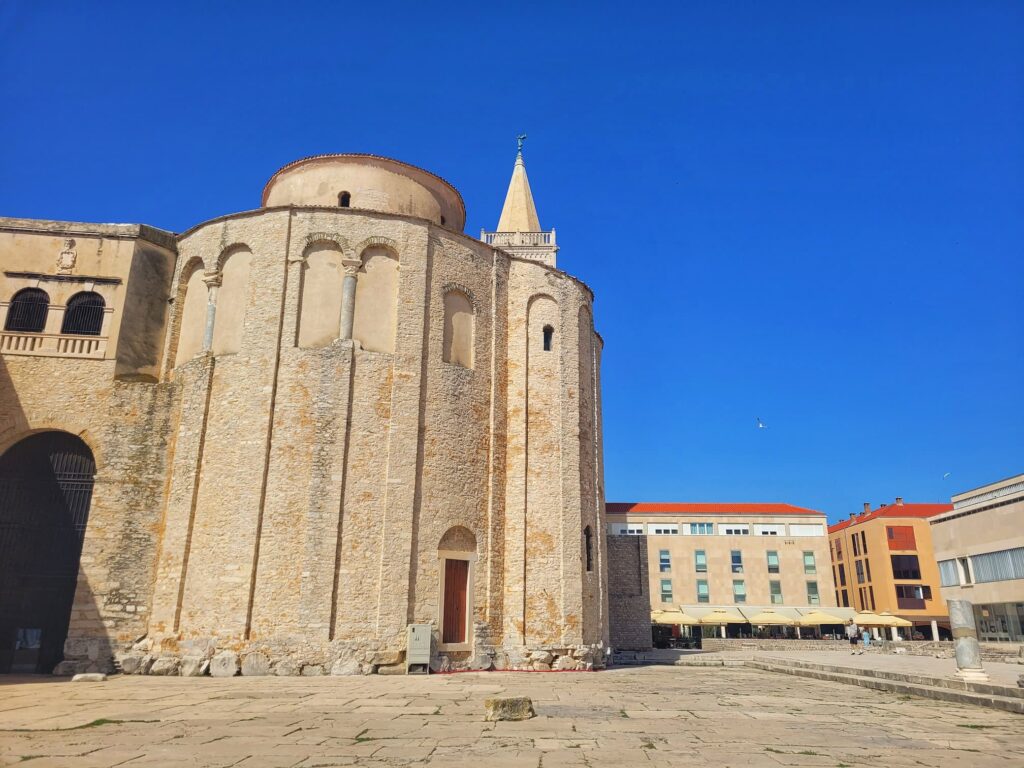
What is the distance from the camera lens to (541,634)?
19.7 m

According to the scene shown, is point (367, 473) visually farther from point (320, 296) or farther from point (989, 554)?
point (989, 554)

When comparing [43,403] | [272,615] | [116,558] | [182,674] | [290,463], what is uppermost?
[43,403]

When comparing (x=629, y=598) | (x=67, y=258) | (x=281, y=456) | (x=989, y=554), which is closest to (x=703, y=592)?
(x=989, y=554)

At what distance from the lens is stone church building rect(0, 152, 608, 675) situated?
1742cm

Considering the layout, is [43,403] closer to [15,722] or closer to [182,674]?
[182,674]

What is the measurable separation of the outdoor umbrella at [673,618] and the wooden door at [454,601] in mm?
22017

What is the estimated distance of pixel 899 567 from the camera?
190 ft

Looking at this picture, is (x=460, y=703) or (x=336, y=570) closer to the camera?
(x=460, y=703)

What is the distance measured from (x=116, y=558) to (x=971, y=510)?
3931 centimetres

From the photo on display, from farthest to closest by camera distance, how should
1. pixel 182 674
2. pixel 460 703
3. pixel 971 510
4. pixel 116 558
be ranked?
pixel 971 510
pixel 116 558
pixel 182 674
pixel 460 703

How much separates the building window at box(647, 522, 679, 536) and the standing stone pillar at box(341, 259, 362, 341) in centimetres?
4278

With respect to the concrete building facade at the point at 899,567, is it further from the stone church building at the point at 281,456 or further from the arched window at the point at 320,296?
the arched window at the point at 320,296

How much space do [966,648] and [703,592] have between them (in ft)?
141

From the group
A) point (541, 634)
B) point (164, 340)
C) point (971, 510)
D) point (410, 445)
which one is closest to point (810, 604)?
point (971, 510)
